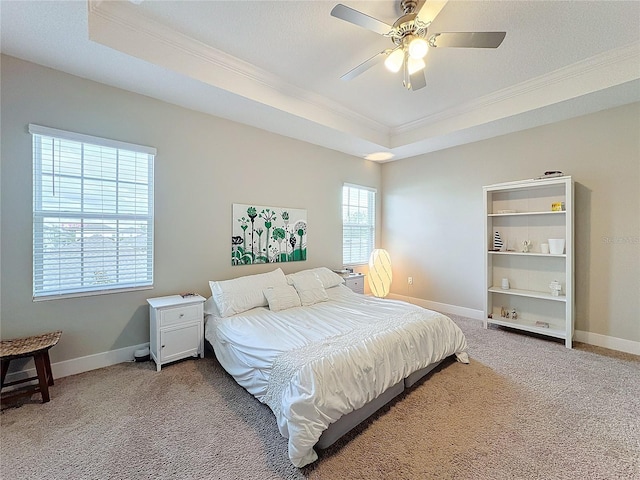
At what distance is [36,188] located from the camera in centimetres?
245

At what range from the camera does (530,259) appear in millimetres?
3881

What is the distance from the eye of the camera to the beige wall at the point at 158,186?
2.36 metres

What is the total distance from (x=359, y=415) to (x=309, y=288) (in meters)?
1.72

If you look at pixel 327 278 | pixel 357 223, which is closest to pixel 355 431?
pixel 327 278

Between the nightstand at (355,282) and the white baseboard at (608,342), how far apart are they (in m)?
2.84

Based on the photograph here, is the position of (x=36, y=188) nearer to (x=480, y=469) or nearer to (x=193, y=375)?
(x=193, y=375)

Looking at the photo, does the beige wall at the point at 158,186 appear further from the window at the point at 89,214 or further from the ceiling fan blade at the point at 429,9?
the ceiling fan blade at the point at 429,9

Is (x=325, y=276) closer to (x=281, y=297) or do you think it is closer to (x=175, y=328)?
(x=281, y=297)

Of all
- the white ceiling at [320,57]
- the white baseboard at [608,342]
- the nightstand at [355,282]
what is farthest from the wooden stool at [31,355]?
the white baseboard at [608,342]

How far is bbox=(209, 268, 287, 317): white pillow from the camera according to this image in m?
2.95

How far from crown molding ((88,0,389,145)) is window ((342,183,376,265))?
157cm

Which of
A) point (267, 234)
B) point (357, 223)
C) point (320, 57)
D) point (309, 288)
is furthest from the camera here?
point (357, 223)

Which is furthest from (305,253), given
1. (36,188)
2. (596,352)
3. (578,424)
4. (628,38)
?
(628,38)

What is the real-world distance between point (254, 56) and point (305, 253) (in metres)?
2.67
